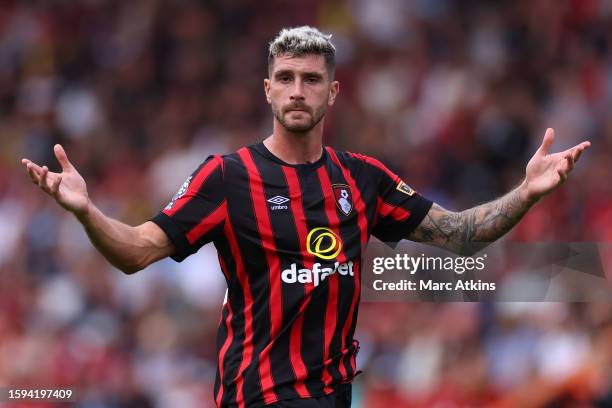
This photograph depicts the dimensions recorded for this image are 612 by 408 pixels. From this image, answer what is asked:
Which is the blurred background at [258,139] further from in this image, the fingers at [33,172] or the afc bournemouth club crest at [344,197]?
the fingers at [33,172]

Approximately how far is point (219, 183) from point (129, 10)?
255 inches

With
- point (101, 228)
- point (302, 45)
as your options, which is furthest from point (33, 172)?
point (302, 45)

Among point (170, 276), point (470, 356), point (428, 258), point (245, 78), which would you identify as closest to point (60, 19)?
→ point (245, 78)

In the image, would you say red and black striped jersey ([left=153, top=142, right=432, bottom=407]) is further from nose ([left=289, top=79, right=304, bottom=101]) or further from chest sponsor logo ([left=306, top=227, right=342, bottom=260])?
nose ([left=289, top=79, right=304, bottom=101])

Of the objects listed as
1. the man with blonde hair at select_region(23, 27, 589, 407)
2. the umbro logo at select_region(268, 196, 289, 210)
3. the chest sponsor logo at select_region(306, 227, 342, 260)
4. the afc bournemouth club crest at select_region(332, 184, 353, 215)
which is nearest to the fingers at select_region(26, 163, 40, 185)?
the man with blonde hair at select_region(23, 27, 589, 407)

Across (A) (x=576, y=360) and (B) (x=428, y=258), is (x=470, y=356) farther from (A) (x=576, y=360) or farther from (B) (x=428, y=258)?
(B) (x=428, y=258)

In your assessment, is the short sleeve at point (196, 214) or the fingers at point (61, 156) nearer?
the fingers at point (61, 156)

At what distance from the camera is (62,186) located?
3.66 m

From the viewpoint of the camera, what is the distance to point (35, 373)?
23.4ft

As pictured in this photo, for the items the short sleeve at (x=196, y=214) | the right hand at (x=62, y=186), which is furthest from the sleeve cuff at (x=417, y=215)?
the right hand at (x=62, y=186)

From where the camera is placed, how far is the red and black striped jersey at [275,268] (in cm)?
393

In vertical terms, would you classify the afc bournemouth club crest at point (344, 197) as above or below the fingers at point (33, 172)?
above

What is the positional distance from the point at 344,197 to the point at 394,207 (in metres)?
0.27

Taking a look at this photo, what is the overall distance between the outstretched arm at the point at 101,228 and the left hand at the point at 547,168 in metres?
1.31
